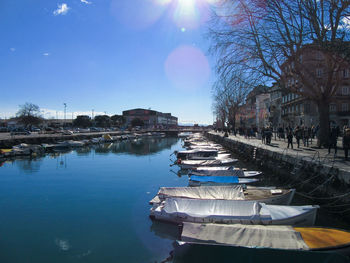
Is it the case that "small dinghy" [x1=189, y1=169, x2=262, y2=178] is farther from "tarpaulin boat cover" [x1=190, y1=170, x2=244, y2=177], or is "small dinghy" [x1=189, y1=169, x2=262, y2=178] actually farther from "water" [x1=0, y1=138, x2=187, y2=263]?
"water" [x1=0, y1=138, x2=187, y2=263]

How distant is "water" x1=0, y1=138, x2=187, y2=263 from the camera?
9.15m

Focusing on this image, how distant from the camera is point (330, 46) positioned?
14414 millimetres

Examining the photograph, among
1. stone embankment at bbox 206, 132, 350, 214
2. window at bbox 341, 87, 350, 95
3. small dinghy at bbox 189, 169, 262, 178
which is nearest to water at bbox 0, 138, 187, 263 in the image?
small dinghy at bbox 189, 169, 262, 178

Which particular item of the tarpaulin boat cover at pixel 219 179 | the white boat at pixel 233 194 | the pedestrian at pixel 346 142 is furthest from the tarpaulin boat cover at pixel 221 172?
the pedestrian at pixel 346 142

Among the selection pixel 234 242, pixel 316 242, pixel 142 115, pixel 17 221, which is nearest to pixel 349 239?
pixel 316 242

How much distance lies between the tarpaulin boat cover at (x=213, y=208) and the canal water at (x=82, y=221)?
2.84 feet

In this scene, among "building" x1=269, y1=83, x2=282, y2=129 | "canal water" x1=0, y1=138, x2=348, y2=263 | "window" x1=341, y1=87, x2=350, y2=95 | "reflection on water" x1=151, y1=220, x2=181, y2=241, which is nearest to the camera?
"canal water" x1=0, y1=138, x2=348, y2=263

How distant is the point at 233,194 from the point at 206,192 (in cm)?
130

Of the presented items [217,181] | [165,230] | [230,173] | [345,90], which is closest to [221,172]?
[230,173]

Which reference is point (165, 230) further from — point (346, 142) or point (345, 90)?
point (345, 90)

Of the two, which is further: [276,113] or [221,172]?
[276,113]

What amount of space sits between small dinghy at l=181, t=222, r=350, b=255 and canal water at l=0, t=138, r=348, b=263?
1.96 metres

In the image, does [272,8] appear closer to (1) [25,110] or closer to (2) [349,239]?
(2) [349,239]

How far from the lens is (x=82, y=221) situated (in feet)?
40.2
